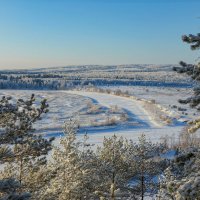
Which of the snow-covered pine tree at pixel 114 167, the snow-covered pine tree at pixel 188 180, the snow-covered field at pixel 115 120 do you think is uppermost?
the snow-covered pine tree at pixel 188 180

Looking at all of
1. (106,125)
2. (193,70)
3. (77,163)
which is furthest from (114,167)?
(106,125)

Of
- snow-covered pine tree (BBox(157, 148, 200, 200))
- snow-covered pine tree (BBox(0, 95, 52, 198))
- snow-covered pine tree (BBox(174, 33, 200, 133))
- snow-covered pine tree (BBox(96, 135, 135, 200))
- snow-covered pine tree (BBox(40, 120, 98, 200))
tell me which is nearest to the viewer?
snow-covered pine tree (BBox(157, 148, 200, 200))

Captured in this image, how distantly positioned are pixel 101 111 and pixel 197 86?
101866 mm

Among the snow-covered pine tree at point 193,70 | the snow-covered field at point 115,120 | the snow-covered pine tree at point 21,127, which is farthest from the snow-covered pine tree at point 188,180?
the snow-covered field at point 115,120

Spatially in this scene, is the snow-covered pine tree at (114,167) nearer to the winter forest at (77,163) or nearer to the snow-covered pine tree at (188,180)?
the winter forest at (77,163)

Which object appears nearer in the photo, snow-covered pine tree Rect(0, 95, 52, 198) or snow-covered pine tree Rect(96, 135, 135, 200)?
snow-covered pine tree Rect(0, 95, 52, 198)

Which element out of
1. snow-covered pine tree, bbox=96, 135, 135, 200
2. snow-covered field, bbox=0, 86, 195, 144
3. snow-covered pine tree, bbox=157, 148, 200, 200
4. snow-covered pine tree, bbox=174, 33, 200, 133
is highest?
snow-covered pine tree, bbox=174, 33, 200, 133

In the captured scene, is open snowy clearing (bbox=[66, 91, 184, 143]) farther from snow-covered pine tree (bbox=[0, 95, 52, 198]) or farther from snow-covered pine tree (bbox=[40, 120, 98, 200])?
snow-covered pine tree (bbox=[0, 95, 52, 198])

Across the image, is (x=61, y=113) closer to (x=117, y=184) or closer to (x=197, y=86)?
(x=117, y=184)

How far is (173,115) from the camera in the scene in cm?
9969

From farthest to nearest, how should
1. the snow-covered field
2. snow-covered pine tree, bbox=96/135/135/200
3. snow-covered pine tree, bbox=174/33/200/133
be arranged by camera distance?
the snow-covered field < snow-covered pine tree, bbox=96/135/135/200 < snow-covered pine tree, bbox=174/33/200/133

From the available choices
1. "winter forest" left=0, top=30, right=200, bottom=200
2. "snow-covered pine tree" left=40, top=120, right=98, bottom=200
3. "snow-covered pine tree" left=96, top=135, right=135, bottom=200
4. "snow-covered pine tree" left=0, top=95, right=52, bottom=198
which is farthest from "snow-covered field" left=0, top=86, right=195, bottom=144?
"snow-covered pine tree" left=0, top=95, right=52, bottom=198

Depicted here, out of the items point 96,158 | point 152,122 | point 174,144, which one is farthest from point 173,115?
point 96,158

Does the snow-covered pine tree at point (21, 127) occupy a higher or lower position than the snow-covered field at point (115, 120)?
higher
